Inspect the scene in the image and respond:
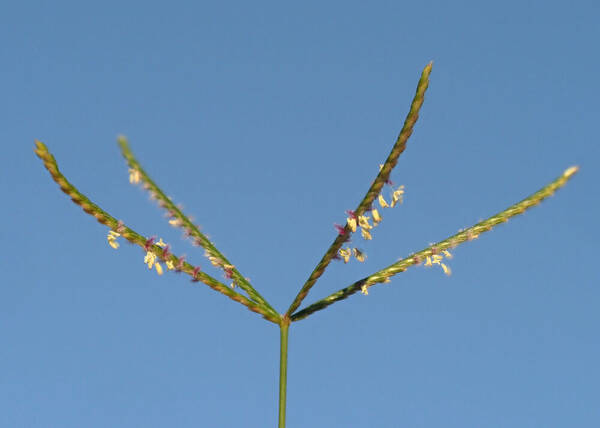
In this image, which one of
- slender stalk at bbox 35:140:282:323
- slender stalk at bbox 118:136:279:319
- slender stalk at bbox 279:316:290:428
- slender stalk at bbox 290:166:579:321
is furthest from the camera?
slender stalk at bbox 290:166:579:321

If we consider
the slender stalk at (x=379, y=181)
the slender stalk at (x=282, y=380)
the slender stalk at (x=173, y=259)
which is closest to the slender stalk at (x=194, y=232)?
the slender stalk at (x=173, y=259)

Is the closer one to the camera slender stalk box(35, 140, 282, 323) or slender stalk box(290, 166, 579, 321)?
slender stalk box(35, 140, 282, 323)

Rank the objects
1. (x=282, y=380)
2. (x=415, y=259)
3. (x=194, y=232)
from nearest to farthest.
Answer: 1. (x=282, y=380)
2. (x=194, y=232)
3. (x=415, y=259)

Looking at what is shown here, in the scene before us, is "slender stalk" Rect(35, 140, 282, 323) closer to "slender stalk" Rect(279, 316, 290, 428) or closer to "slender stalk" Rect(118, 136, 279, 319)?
"slender stalk" Rect(118, 136, 279, 319)

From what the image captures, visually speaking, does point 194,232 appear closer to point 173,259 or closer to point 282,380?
point 173,259

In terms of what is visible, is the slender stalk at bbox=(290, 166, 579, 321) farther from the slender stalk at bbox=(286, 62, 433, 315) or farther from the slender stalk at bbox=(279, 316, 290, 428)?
the slender stalk at bbox=(279, 316, 290, 428)

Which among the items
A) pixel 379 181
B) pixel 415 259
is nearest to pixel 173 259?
pixel 379 181

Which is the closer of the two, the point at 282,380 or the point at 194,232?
the point at 282,380

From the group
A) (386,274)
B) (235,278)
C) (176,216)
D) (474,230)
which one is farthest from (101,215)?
(474,230)

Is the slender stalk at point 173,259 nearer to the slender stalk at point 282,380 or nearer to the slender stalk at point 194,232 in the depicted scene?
the slender stalk at point 194,232

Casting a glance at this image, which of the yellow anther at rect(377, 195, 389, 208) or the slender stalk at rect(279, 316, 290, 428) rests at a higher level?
the yellow anther at rect(377, 195, 389, 208)

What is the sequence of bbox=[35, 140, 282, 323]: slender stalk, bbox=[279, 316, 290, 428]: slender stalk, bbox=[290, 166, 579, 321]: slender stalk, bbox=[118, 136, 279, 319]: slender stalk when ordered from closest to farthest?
1. bbox=[118, 136, 279, 319]: slender stalk
2. bbox=[279, 316, 290, 428]: slender stalk
3. bbox=[35, 140, 282, 323]: slender stalk
4. bbox=[290, 166, 579, 321]: slender stalk

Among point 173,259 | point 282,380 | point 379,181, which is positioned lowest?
point 282,380

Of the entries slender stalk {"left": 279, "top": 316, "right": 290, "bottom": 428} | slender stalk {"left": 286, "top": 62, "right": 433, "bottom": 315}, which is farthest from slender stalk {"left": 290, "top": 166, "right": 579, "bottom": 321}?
slender stalk {"left": 279, "top": 316, "right": 290, "bottom": 428}
